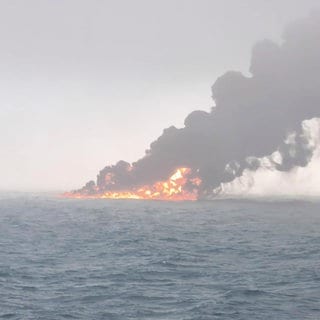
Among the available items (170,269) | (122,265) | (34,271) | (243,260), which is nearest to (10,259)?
(34,271)

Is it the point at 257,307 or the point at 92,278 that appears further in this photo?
the point at 92,278

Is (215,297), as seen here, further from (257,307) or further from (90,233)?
(90,233)

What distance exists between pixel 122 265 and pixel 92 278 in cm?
875

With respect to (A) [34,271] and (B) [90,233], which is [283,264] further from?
(B) [90,233]

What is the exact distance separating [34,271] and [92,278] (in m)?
7.98

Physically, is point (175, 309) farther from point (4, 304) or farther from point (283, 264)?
point (283, 264)

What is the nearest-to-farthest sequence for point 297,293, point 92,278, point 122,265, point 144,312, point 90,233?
point 144,312 → point 297,293 → point 92,278 → point 122,265 → point 90,233

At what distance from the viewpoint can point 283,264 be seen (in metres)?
55.9

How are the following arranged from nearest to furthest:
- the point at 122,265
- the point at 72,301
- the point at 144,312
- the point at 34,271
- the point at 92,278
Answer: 1. the point at 144,312
2. the point at 72,301
3. the point at 92,278
4. the point at 34,271
5. the point at 122,265

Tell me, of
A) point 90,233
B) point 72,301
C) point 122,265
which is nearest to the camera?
point 72,301

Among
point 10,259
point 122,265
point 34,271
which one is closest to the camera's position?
point 34,271

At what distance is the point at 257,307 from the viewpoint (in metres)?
35.8

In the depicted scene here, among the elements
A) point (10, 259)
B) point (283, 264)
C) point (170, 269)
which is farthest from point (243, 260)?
point (10, 259)

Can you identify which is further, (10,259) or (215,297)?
(10,259)
